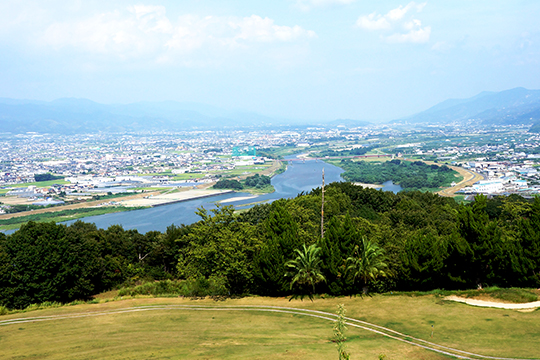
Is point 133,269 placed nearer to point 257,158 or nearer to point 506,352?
point 506,352

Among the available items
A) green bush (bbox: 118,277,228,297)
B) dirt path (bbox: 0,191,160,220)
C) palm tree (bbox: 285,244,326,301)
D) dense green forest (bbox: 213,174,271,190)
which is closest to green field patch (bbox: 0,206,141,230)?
dirt path (bbox: 0,191,160,220)

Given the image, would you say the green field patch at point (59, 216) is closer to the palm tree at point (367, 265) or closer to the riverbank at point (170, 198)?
the riverbank at point (170, 198)

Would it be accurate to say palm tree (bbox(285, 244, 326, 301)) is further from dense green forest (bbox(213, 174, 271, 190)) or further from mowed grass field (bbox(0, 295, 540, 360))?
dense green forest (bbox(213, 174, 271, 190))

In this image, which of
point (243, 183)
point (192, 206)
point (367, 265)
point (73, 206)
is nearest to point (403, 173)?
point (243, 183)

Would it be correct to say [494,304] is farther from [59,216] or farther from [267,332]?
[59,216]

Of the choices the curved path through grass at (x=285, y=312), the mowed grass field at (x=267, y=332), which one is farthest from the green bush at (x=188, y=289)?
Result: the curved path through grass at (x=285, y=312)

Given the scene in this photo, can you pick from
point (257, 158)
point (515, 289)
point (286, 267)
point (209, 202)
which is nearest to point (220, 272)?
point (286, 267)
